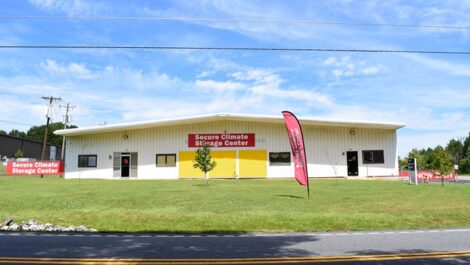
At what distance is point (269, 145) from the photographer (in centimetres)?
3681

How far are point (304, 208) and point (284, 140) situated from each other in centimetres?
2311

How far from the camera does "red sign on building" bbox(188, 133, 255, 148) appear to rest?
121ft

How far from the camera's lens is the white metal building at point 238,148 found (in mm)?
36562

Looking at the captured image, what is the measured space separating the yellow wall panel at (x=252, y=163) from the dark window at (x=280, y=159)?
0.66 metres

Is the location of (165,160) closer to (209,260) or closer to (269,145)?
(269,145)

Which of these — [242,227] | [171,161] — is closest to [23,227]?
[242,227]

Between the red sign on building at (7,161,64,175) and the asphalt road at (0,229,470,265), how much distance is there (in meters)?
34.8

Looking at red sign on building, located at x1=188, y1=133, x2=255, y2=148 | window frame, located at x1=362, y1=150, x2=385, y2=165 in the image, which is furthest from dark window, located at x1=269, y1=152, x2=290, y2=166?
window frame, located at x1=362, y1=150, x2=385, y2=165

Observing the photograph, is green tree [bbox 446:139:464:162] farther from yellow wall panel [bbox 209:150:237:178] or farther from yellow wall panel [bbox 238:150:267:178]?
yellow wall panel [bbox 209:150:237:178]

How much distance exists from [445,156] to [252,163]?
14.6 metres

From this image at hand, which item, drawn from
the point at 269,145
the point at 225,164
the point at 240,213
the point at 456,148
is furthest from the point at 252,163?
the point at 456,148

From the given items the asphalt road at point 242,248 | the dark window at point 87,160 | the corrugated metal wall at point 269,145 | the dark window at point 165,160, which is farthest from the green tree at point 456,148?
the asphalt road at point 242,248

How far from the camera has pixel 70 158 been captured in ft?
127

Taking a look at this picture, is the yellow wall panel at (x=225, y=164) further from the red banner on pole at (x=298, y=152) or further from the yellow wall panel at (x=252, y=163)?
the red banner on pole at (x=298, y=152)
